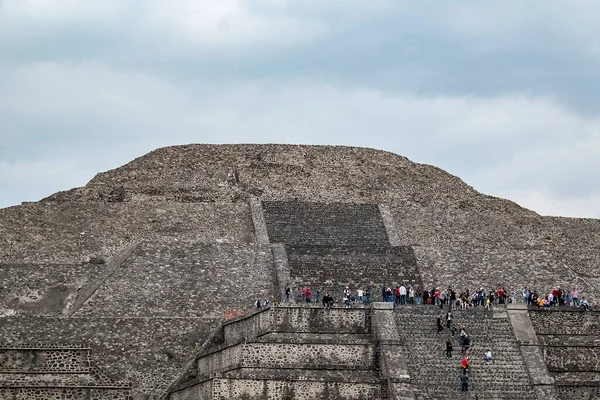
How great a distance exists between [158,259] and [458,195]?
46.8ft

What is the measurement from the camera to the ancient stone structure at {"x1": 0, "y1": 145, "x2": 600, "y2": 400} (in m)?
36.8

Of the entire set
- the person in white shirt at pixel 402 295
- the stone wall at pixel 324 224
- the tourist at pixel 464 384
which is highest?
the stone wall at pixel 324 224

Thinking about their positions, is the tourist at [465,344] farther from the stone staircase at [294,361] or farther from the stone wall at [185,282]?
the stone wall at [185,282]

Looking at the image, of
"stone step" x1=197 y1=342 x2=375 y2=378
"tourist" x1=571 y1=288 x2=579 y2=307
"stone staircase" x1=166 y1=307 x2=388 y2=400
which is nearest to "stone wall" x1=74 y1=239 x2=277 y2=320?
"stone staircase" x1=166 y1=307 x2=388 y2=400

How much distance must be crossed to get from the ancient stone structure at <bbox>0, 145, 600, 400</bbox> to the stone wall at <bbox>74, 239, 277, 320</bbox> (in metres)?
0.07

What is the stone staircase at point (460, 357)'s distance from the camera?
119ft

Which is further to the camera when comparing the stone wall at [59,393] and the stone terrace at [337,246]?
the stone terrace at [337,246]

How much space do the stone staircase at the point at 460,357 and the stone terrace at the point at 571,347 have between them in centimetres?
86

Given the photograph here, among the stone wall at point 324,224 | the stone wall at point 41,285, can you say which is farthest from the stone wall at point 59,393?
the stone wall at point 324,224

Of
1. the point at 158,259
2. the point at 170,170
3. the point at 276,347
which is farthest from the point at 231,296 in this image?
the point at 170,170

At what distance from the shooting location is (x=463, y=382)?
3597 centimetres

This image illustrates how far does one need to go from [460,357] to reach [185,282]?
395 inches

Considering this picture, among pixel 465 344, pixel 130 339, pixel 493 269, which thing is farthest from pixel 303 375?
pixel 493 269

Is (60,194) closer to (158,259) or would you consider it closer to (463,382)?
(158,259)
